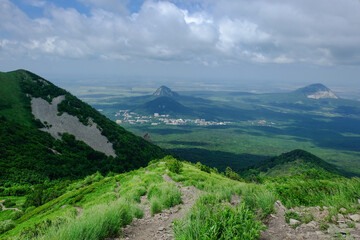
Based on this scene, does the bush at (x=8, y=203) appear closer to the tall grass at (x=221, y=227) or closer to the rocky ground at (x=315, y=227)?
the tall grass at (x=221, y=227)

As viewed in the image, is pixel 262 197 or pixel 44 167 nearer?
pixel 262 197

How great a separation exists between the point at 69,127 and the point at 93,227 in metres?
82.1

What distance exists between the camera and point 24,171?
3878 centimetres

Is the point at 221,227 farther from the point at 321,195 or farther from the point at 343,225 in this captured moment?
the point at 321,195

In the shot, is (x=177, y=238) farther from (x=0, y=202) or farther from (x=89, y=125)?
(x=89, y=125)

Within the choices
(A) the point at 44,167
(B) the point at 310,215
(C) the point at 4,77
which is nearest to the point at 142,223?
(B) the point at 310,215

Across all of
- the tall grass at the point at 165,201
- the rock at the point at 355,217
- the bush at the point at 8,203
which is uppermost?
the rock at the point at 355,217

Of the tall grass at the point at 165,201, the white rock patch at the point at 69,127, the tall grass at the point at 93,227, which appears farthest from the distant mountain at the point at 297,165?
the tall grass at the point at 93,227

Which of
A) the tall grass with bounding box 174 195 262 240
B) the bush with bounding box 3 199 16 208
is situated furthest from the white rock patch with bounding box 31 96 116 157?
the tall grass with bounding box 174 195 262 240

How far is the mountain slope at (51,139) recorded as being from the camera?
142ft

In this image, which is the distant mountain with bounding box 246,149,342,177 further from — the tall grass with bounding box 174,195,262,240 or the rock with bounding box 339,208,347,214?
the tall grass with bounding box 174,195,262,240

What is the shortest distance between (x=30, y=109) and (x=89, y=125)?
24.2 m

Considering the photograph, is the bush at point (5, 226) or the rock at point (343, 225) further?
the bush at point (5, 226)

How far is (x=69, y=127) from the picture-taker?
76062 mm
